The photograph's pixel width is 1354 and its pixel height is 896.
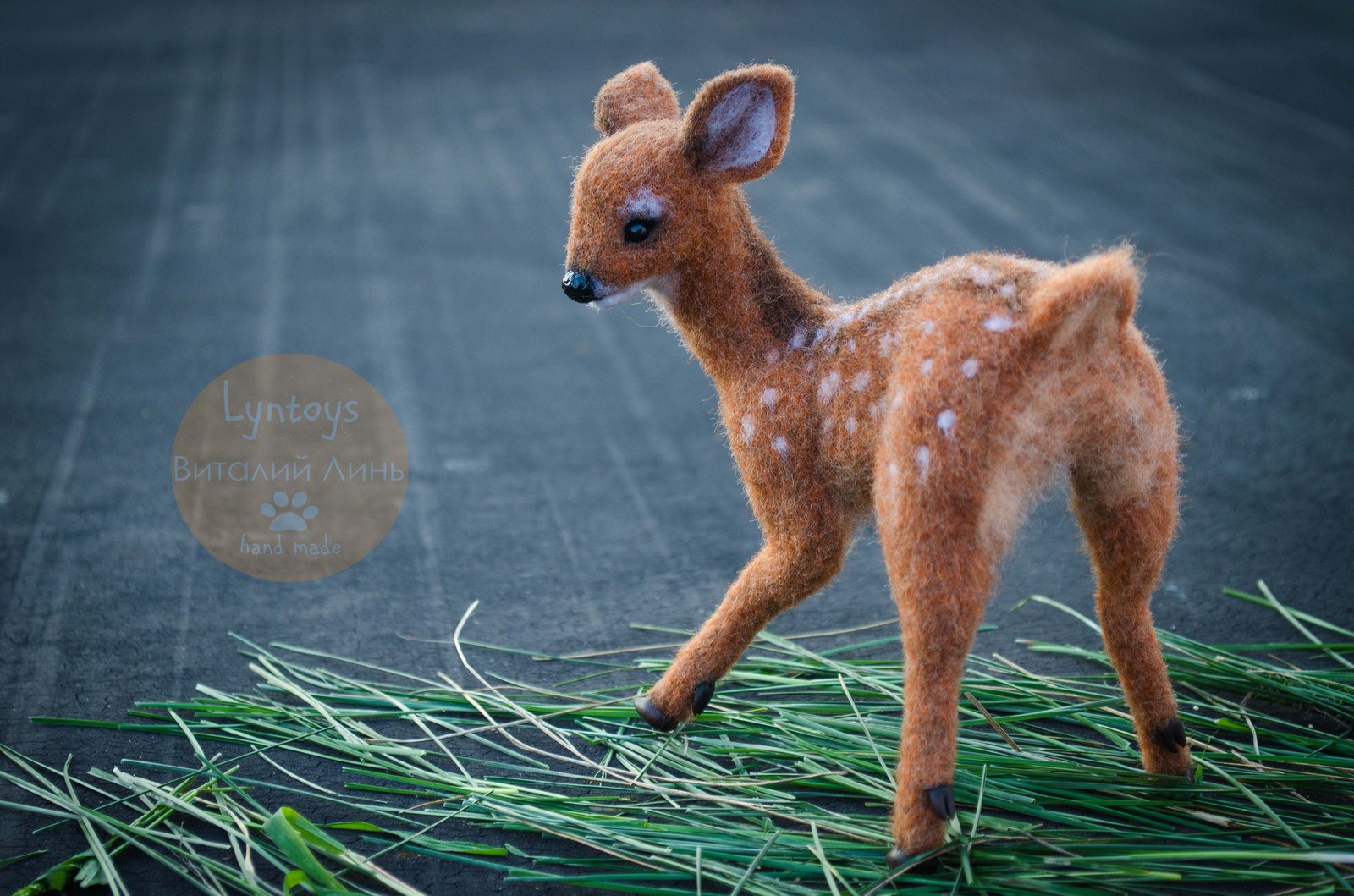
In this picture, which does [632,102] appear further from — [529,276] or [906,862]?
[529,276]

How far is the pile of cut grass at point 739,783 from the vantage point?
114 centimetres

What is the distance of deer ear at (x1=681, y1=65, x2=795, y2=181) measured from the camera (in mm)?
1115

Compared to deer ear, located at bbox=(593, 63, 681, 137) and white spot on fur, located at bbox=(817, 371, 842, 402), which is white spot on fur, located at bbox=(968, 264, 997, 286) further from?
deer ear, located at bbox=(593, 63, 681, 137)

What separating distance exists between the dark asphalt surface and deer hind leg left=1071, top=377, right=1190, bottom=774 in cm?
34

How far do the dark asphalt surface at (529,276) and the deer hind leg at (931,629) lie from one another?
47cm

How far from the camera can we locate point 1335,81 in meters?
3.66

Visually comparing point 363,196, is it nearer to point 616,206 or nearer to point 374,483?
point 374,483

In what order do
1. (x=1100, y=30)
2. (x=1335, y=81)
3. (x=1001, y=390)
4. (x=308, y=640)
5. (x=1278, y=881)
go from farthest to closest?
(x=1100, y=30), (x=1335, y=81), (x=308, y=640), (x=1278, y=881), (x=1001, y=390)

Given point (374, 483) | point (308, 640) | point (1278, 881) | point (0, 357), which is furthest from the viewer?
point (0, 357)

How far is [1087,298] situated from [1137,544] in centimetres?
28

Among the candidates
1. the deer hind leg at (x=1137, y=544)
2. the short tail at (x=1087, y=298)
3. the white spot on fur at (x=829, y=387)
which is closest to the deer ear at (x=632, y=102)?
the white spot on fur at (x=829, y=387)

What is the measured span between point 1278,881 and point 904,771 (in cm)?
41

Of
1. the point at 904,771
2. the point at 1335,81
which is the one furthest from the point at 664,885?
the point at 1335,81

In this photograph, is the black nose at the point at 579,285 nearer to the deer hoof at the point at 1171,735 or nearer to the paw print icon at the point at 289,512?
the deer hoof at the point at 1171,735
